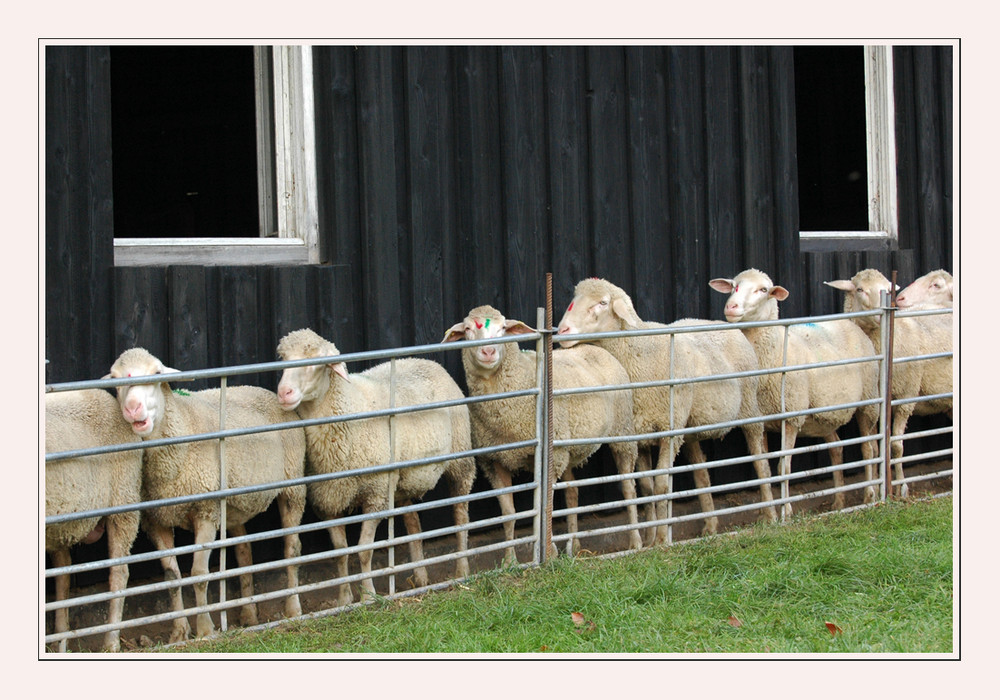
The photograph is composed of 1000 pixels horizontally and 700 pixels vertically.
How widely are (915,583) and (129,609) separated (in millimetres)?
4357

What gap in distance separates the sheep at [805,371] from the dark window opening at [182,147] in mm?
3950

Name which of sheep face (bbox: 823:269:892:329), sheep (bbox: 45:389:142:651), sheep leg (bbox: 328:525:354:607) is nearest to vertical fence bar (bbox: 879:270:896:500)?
sheep face (bbox: 823:269:892:329)

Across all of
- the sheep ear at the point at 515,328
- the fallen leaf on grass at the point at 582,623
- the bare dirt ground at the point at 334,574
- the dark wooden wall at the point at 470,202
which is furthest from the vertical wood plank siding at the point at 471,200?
the fallen leaf on grass at the point at 582,623

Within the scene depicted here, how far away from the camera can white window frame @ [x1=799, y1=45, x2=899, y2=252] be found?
10.1m

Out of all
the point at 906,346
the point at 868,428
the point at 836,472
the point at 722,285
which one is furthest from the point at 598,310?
the point at 906,346

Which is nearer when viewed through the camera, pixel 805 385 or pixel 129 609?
pixel 129 609

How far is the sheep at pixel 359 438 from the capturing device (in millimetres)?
6051

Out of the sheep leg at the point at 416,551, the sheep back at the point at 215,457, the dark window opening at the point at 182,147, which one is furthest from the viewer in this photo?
the dark window opening at the point at 182,147

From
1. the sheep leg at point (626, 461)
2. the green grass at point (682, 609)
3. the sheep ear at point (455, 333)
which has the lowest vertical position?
the green grass at point (682, 609)

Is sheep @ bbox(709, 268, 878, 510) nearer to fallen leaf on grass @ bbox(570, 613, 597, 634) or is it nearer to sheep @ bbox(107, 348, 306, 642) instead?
fallen leaf on grass @ bbox(570, 613, 597, 634)

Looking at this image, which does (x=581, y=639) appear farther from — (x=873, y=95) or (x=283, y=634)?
(x=873, y=95)

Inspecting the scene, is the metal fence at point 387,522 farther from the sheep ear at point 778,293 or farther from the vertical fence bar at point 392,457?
the sheep ear at point 778,293
